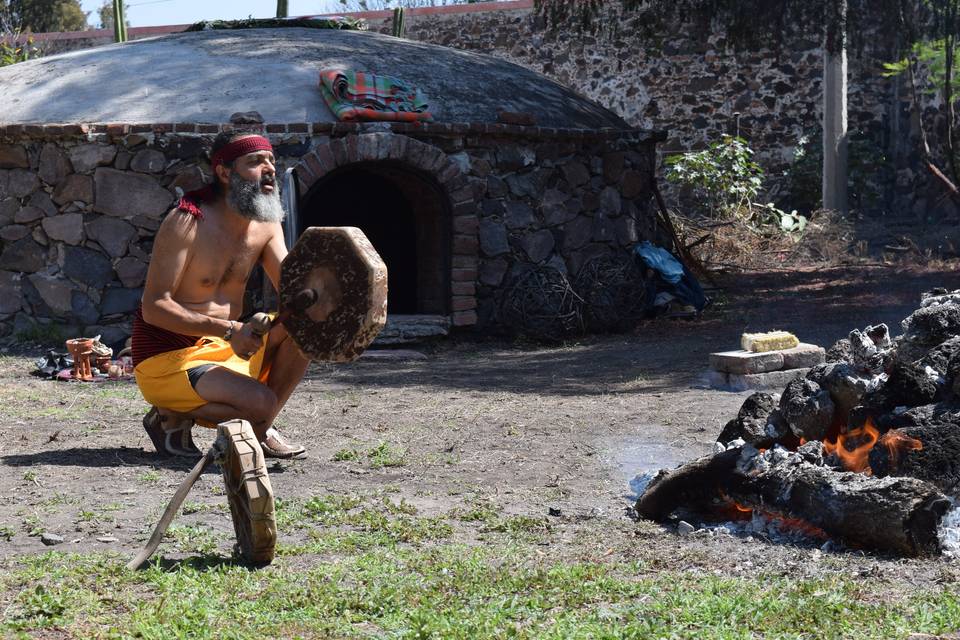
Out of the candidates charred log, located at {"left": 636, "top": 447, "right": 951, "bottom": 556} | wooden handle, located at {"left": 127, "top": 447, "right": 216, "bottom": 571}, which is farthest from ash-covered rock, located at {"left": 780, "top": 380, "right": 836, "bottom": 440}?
wooden handle, located at {"left": 127, "top": 447, "right": 216, "bottom": 571}

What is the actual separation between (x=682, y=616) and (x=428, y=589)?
2.37 feet

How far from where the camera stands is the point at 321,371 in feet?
28.4

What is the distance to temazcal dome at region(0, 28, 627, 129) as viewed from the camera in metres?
9.88

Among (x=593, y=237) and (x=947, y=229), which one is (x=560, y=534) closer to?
(x=593, y=237)

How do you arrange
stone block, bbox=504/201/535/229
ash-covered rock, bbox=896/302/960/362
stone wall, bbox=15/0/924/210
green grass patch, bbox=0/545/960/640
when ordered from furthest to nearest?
stone wall, bbox=15/0/924/210, stone block, bbox=504/201/535/229, ash-covered rock, bbox=896/302/960/362, green grass patch, bbox=0/545/960/640

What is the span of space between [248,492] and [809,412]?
7.35ft

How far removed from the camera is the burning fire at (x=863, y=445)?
4.09 m

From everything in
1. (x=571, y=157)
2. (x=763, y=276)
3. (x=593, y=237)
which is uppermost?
(x=571, y=157)

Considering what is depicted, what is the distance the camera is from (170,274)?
489cm

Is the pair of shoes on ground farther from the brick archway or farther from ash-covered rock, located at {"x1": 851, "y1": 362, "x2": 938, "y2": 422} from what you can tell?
the brick archway

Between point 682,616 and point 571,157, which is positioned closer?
point 682,616

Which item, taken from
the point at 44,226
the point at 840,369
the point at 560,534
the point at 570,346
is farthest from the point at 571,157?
the point at 560,534

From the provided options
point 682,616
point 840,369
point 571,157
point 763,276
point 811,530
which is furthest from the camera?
point 763,276

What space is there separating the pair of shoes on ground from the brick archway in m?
4.54
